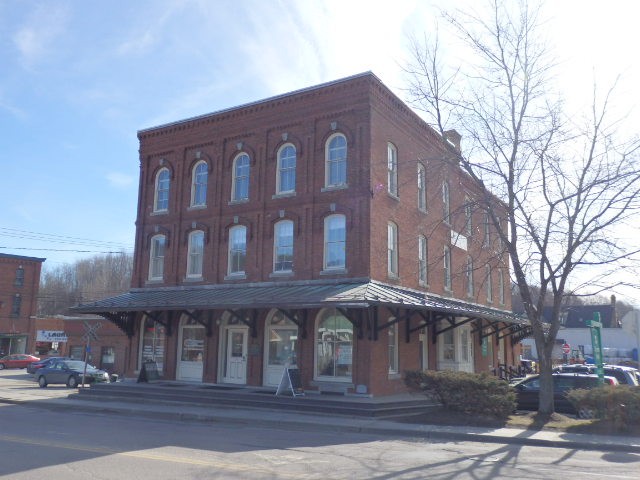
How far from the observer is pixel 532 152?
17.0m

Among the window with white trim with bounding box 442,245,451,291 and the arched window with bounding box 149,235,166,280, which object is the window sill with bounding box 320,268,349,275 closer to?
the window with white trim with bounding box 442,245,451,291

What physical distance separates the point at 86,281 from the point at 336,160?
88.1 metres

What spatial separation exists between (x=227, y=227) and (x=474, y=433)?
14376 millimetres

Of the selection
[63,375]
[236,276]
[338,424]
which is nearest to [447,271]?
[236,276]

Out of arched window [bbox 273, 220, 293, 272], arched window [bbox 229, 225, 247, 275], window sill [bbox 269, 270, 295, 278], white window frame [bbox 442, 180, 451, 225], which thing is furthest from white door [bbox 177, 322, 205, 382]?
white window frame [bbox 442, 180, 451, 225]

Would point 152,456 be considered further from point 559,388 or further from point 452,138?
point 452,138

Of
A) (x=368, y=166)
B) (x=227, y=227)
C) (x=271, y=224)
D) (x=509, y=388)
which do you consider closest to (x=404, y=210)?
(x=368, y=166)

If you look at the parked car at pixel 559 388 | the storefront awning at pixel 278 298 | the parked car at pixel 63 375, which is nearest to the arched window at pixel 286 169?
the storefront awning at pixel 278 298

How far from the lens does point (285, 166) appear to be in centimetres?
2420

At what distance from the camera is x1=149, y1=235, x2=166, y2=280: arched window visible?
27281 millimetres

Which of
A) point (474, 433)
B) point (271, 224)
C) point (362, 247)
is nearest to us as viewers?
point (474, 433)

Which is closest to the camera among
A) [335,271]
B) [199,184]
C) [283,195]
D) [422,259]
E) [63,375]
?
[335,271]

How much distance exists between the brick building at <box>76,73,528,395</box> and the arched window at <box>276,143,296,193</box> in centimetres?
5

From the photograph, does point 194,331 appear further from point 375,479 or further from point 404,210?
point 375,479
